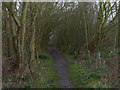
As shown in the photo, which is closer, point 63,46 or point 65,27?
point 65,27

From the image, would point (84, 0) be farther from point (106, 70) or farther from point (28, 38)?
point (106, 70)

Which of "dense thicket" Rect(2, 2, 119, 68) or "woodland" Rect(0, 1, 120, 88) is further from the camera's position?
"dense thicket" Rect(2, 2, 119, 68)

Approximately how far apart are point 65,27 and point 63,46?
241cm

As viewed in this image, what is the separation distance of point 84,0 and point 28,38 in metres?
6.27

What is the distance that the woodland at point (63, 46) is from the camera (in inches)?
330

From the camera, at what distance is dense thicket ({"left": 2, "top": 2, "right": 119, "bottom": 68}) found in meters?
10.6

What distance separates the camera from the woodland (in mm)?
8383

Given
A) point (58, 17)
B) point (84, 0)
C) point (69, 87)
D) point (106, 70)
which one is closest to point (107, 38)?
point (84, 0)

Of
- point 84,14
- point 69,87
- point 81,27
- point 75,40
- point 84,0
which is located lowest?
point 69,87

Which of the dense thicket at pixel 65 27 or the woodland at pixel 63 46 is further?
the dense thicket at pixel 65 27

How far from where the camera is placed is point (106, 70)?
31.8 ft

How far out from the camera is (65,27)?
1961 cm

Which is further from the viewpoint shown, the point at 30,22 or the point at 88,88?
the point at 30,22

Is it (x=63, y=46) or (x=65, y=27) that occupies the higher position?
(x=65, y=27)
